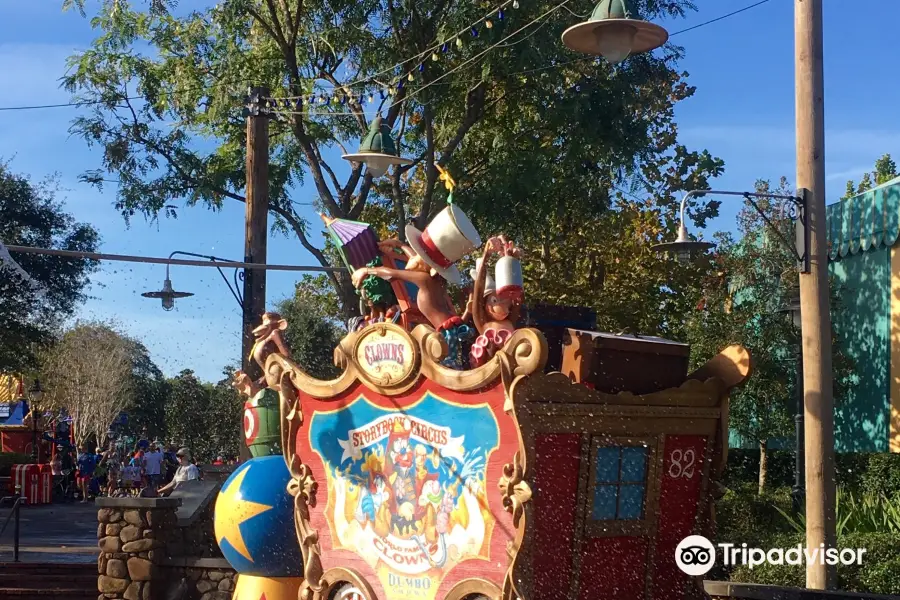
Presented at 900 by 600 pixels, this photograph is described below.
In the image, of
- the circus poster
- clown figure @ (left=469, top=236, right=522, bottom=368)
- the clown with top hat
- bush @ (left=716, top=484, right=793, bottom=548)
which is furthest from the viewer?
bush @ (left=716, top=484, right=793, bottom=548)

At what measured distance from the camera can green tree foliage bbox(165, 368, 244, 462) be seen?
121ft

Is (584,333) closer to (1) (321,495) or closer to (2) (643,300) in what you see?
(1) (321,495)

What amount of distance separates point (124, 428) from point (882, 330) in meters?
40.3

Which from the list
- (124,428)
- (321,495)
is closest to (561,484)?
(321,495)

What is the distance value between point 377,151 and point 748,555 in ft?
14.6

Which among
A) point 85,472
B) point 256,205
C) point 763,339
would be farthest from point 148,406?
point 256,205

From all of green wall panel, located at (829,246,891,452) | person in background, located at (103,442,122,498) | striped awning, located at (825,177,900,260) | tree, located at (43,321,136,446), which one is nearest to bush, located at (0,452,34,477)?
person in background, located at (103,442,122,498)

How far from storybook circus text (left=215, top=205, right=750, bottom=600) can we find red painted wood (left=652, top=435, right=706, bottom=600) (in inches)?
0.4

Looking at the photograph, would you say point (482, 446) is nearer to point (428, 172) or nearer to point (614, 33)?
point (614, 33)

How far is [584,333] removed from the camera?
673 centimetres

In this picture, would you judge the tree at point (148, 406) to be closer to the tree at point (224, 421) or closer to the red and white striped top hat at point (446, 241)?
the tree at point (224, 421)

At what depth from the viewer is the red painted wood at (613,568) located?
21.9ft

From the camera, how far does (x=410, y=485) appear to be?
698 cm

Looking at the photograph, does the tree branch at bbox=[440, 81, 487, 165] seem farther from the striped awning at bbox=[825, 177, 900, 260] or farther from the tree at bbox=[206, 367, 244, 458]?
the tree at bbox=[206, 367, 244, 458]
